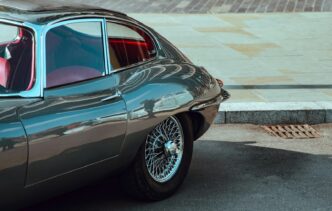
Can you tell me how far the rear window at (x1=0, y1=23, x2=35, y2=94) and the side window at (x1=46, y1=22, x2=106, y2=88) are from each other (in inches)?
4.4

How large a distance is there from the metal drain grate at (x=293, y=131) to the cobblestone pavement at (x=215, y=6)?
7077 mm

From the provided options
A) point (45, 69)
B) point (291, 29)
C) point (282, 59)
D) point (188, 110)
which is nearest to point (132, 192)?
point (188, 110)

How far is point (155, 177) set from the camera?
5.78 m

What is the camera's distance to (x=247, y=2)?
15891mm

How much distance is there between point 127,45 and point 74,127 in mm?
1033

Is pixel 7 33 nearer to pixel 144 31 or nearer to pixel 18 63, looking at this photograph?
pixel 18 63

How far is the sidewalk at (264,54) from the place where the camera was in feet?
28.5

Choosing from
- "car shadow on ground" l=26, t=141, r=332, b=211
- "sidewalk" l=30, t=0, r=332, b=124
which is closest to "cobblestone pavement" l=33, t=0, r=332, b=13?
"sidewalk" l=30, t=0, r=332, b=124

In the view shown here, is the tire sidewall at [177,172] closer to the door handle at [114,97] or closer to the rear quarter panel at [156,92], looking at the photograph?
the rear quarter panel at [156,92]

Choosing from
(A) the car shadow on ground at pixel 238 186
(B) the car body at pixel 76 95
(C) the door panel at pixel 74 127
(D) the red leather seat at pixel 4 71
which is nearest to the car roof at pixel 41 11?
(B) the car body at pixel 76 95

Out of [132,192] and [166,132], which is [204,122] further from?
[132,192]

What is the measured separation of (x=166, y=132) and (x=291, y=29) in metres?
7.90

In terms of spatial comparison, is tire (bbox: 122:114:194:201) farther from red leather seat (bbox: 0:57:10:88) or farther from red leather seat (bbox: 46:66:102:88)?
red leather seat (bbox: 0:57:10:88)

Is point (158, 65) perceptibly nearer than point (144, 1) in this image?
Yes
